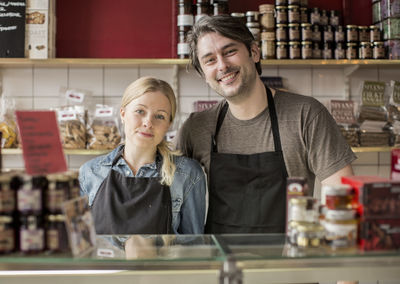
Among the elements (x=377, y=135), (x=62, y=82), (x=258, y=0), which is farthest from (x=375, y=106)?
(x=62, y=82)

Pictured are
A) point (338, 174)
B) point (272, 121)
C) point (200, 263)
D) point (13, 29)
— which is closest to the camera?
point (200, 263)

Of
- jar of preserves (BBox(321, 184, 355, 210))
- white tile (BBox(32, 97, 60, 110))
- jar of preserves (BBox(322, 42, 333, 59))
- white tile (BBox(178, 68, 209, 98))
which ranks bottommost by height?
jar of preserves (BBox(321, 184, 355, 210))

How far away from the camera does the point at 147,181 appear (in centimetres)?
176

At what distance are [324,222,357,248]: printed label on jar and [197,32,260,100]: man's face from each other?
0.84 metres

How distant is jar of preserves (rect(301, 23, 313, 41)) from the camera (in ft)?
9.27

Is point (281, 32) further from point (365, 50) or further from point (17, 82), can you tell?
point (17, 82)

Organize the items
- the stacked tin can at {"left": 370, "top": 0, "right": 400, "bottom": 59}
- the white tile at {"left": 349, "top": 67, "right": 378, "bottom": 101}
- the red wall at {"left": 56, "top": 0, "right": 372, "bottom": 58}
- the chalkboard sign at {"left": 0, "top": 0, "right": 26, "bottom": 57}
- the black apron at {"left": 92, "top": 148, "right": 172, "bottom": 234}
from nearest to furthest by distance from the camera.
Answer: the black apron at {"left": 92, "top": 148, "right": 172, "bottom": 234}, the chalkboard sign at {"left": 0, "top": 0, "right": 26, "bottom": 57}, the stacked tin can at {"left": 370, "top": 0, "right": 400, "bottom": 59}, the red wall at {"left": 56, "top": 0, "right": 372, "bottom": 58}, the white tile at {"left": 349, "top": 67, "right": 378, "bottom": 101}

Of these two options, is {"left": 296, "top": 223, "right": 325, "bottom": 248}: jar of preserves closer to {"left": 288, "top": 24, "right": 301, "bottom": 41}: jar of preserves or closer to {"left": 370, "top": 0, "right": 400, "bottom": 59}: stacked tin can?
{"left": 288, "top": 24, "right": 301, "bottom": 41}: jar of preserves

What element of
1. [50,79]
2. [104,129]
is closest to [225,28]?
[104,129]

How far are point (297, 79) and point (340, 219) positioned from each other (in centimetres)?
225

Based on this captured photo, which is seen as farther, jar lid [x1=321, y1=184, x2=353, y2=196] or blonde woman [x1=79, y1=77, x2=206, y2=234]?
blonde woman [x1=79, y1=77, x2=206, y2=234]

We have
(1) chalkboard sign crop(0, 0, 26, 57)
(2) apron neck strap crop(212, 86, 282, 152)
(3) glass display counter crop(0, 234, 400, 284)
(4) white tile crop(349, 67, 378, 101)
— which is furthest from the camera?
(4) white tile crop(349, 67, 378, 101)

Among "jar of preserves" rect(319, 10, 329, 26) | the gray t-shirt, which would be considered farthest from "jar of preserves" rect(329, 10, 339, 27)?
the gray t-shirt

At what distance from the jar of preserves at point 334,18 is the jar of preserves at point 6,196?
2469mm
